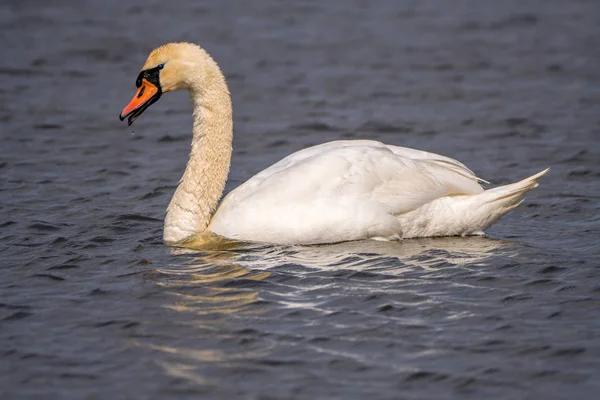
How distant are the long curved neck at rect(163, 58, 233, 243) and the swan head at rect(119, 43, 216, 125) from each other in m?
0.11

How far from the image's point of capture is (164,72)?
31.7 feet

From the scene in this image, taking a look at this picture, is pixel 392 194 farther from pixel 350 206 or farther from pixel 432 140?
pixel 432 140

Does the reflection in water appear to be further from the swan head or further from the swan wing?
the swan head

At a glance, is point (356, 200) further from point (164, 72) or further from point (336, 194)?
point (164, 72)

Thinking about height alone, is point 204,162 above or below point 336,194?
above

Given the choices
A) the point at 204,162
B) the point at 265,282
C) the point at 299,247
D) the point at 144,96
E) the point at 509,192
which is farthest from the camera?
the point at 204,162

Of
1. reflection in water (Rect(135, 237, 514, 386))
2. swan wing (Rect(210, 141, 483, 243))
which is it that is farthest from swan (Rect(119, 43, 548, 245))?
reflection in water (Rect(135, 237, 514, 386))

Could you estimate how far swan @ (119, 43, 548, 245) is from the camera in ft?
30.1

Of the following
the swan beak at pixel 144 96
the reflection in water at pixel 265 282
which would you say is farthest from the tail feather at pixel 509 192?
the swan beak at pixel 144 96

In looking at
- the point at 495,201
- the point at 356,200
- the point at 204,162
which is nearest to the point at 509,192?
the point at 495,201

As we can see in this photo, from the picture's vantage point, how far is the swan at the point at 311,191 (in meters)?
9.18

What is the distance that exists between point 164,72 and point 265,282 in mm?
2230

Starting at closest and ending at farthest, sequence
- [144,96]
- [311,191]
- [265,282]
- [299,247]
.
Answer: [265,282], [311,191], [299,247], [144,96]

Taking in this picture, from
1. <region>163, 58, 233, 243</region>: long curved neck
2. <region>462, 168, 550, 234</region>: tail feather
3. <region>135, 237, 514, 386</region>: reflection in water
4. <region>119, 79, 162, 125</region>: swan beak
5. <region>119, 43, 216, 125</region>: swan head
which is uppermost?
<region>119, 43, 216, 125</region>: swan head
